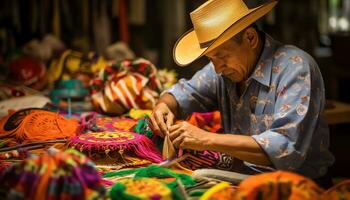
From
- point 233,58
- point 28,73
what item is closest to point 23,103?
point 28,73

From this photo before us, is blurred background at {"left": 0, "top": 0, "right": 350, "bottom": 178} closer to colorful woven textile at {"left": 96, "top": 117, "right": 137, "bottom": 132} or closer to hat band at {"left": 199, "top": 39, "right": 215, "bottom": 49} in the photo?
colorful woven textile at {"left": 96, "top": 117, "right": 137, "bottom": 132}

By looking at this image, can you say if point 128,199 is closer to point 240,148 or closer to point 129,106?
point 240,148

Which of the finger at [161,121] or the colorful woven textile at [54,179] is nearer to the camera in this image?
the colorful woven textile at [54,179]

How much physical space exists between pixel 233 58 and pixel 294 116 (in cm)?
37

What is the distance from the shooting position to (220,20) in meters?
1.92

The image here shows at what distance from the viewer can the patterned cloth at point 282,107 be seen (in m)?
1.64

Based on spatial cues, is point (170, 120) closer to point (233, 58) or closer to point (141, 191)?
point (233, 58)

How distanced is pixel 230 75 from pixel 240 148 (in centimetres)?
42

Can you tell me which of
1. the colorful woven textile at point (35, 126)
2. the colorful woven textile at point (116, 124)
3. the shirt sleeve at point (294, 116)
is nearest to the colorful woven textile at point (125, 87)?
Result: the colorful woven textile at point (116, 124)

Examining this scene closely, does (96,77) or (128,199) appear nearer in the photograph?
(128,199)

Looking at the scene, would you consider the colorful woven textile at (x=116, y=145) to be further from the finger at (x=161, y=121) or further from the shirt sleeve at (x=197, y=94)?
the shirt sleeve at (x=197, y=94)

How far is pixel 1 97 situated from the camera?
3.06m

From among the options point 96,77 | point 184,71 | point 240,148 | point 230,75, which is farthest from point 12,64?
point 240,148

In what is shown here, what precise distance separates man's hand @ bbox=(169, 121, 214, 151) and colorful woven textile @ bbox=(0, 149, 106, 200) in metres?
0.43
